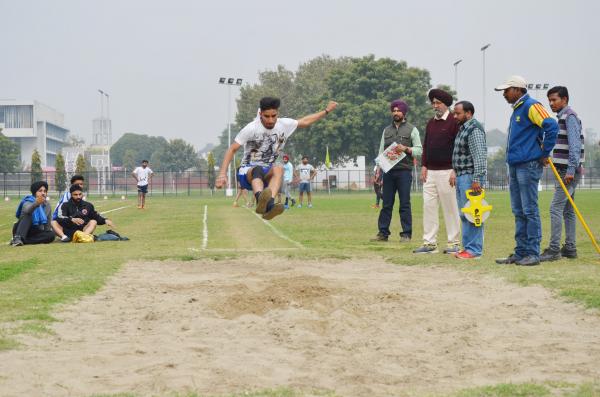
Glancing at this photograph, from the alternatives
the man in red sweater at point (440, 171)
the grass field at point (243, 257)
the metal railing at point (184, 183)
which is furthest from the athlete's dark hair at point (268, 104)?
the metal railing at point (184, 183)

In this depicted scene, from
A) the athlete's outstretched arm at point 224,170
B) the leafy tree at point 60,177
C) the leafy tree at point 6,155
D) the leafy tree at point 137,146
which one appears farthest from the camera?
the leafy tree at point 137,146

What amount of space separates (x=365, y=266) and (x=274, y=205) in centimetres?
140

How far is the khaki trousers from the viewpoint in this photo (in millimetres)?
12242

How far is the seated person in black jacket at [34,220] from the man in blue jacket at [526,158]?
28.7 ft

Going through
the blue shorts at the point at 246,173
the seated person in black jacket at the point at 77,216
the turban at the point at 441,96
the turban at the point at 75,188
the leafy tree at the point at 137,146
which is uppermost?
the leafy tree at the point at 137,146

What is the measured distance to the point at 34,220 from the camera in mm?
16000

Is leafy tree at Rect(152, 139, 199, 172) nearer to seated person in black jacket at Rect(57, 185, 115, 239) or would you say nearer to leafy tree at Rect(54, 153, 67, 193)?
leafy tree at Rect(54, 153, 67, 193)

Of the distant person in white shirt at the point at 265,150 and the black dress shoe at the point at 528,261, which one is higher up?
the distant person in white shirt at the point at 265,150

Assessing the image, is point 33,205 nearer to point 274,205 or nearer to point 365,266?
point 274,205

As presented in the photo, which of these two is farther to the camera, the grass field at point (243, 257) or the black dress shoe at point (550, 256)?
the black dress shoe at point (550, 256)

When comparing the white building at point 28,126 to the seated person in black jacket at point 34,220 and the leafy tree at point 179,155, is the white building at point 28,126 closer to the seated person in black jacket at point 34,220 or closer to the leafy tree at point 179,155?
the leafy tree at point 179,155

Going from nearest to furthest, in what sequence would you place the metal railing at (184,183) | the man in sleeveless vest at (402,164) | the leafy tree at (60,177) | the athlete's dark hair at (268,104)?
1. the athlete's dark hair at (268,104)
2. the man in sleeveless vest at (402,164)
3. the leafy tree at (60,177)
4. the metal railing at (184,183)

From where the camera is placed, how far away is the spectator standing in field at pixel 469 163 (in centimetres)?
1139

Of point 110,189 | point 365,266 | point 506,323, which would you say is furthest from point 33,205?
point 110,189
